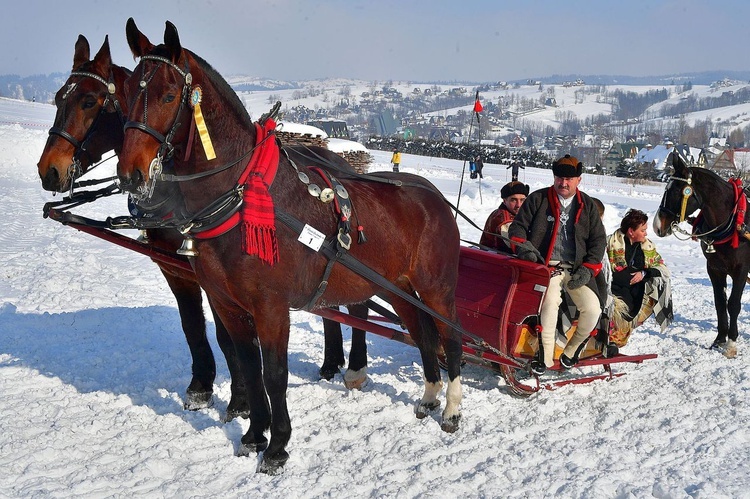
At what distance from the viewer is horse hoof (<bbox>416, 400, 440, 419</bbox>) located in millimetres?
4930

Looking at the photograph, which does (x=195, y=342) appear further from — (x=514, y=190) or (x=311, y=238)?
(x=514, y=190)

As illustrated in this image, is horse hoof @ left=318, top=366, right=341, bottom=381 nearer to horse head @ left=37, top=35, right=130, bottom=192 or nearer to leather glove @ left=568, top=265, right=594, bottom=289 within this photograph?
leather glove @ left=568, top=265, right=594, bottom=289

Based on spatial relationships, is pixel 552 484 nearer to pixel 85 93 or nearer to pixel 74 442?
pixel 74 442

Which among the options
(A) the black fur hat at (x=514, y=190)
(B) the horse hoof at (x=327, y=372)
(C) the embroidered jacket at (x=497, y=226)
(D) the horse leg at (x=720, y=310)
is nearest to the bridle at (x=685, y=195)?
(D) the horse leg at (x=720, y=310)

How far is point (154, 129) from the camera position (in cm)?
327

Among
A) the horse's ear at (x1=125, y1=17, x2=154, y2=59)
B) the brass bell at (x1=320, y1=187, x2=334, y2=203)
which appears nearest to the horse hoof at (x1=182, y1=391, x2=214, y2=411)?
the brass bell at (x1=320, y1=187, x2=334, y2=203)

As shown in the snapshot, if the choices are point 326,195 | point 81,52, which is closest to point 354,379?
point 326,195

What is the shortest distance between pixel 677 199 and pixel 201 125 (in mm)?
5541

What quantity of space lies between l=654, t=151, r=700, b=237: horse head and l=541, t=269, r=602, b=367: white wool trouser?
89.0 inches

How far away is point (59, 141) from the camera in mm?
4344

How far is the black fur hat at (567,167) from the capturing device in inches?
198

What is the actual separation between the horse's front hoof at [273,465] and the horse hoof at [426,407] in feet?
4.27

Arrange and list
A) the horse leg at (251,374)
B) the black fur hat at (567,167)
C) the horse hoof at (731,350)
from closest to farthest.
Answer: the horse leg at (251,374) → the black fur hat at (567,167) → the horse hoof at (731,350)

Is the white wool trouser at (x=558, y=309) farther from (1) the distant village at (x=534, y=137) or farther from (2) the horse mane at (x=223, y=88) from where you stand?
(2) the horse mane at (x=223, y=88)
